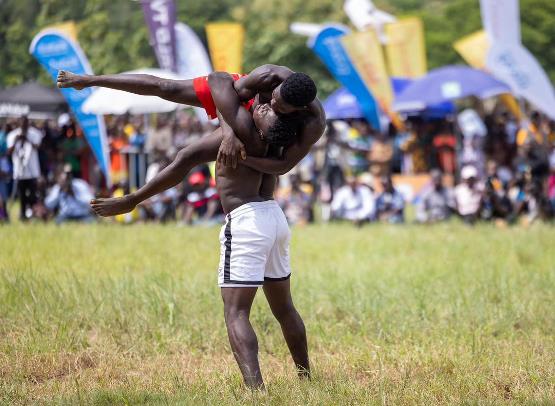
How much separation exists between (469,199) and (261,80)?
36.7 feet

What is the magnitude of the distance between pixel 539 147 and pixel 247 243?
11.9m

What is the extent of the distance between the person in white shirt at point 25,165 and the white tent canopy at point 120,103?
1130 mm

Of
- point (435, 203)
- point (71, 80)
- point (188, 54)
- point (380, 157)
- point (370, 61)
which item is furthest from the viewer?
point (370, 61)

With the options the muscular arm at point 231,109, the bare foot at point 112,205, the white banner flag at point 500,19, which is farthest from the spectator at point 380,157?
the muscular arm at point 231,109

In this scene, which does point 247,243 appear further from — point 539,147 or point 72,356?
point 539,147

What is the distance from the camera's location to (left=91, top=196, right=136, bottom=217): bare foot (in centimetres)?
531

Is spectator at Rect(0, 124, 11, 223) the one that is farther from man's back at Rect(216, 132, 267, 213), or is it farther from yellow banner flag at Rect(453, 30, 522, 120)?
yellow banner flag at Rect(453, 30, 522, 120)

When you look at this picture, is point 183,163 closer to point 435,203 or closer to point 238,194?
point 238,194

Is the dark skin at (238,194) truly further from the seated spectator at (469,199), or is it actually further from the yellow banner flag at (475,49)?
the yellow banner flag at (475,49)

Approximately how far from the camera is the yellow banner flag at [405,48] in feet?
70.5

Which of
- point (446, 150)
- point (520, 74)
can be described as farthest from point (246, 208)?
point (446, 150)

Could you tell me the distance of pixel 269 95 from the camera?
16.3 ft

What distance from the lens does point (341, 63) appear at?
62.1 ft

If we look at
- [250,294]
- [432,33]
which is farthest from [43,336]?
[432,33]
